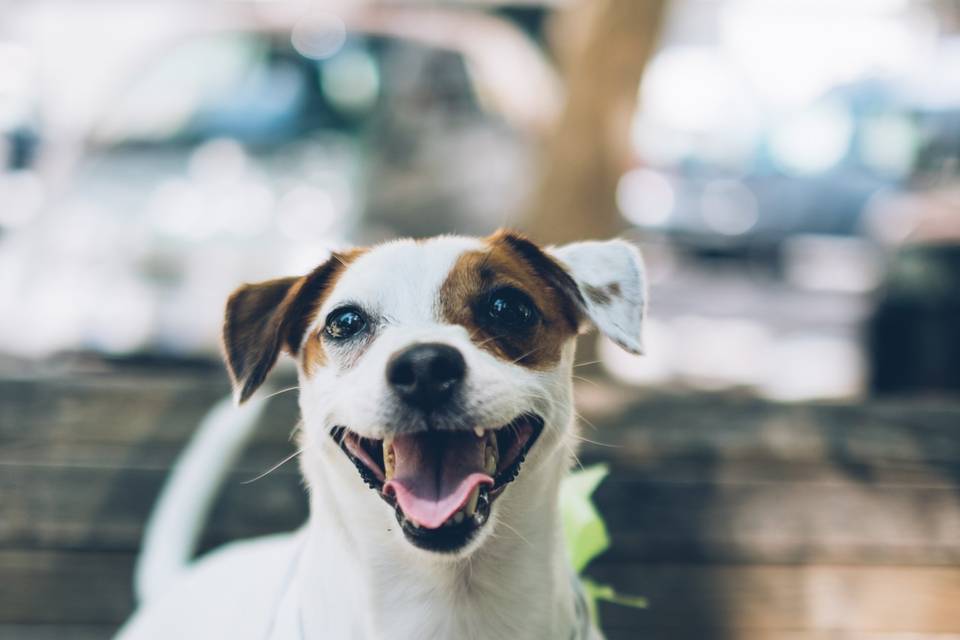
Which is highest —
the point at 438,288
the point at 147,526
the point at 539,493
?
the point at 438,288

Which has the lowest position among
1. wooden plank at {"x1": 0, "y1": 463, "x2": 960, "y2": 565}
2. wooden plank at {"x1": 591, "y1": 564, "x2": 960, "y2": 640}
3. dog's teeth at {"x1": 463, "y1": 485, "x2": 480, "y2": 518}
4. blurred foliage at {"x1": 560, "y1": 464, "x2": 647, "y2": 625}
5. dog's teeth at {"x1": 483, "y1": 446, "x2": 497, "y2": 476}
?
wooden plank at {"x1": 591, "y1": 564, "x2": 960, "y2": 640}

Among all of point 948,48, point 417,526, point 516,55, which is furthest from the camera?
point 948,48

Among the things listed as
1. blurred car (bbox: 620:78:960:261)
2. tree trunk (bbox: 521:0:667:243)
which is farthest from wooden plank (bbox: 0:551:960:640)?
blurred car (bbox: 620:78:960:261)

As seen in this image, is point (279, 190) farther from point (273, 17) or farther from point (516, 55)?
point (516, 55)

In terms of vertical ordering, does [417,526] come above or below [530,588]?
above

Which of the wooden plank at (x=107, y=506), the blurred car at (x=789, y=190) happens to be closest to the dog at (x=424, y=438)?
the wooden plank at (x=107, y=506)

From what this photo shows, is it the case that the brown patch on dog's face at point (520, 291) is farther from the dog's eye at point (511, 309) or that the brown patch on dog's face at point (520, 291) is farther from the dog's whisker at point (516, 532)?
the dog's whisker at point (516, 532)

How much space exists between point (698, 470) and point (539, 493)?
31.8 inches

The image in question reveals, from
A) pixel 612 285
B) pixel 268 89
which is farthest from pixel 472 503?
pixel 268 89

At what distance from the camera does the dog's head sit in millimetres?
1475

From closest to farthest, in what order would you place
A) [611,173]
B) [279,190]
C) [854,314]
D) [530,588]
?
[530,588]
[611,173]
[279,190]
[854,314]

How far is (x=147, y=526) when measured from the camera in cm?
223

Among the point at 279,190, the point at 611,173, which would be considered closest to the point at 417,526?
the point at 611,173

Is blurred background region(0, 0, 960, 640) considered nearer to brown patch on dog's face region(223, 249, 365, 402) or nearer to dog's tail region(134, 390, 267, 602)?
dog's tail region(134, 390, 267, 602)
